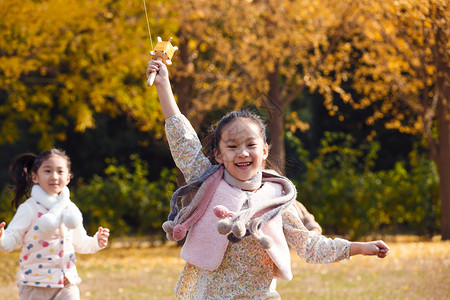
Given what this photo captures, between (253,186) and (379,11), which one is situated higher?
(379,11)

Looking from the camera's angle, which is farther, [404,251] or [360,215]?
[360,215]

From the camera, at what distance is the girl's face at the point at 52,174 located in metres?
4.59

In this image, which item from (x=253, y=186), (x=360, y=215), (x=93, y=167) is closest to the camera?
(x=253, y=186)

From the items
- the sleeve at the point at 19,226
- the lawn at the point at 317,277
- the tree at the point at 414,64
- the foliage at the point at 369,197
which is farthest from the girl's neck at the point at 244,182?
the foliage at the point at 369,197

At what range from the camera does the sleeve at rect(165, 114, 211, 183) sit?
3.03 m

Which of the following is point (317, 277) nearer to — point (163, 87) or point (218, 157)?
point (218, 157)

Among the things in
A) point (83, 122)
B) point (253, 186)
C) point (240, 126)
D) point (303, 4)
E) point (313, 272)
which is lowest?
point (313, 272)

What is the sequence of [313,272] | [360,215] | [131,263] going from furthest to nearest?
[360,215]
[131,263]
[313,272]

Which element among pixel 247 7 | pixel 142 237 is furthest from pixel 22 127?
pixel 247 7

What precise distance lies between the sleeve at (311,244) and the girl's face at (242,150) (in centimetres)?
24

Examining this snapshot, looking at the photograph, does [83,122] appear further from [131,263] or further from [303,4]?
[303,4]

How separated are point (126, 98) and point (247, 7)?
235 cm

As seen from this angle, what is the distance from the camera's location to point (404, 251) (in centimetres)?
1109

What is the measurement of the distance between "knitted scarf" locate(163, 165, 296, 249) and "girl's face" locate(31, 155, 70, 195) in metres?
1.73
